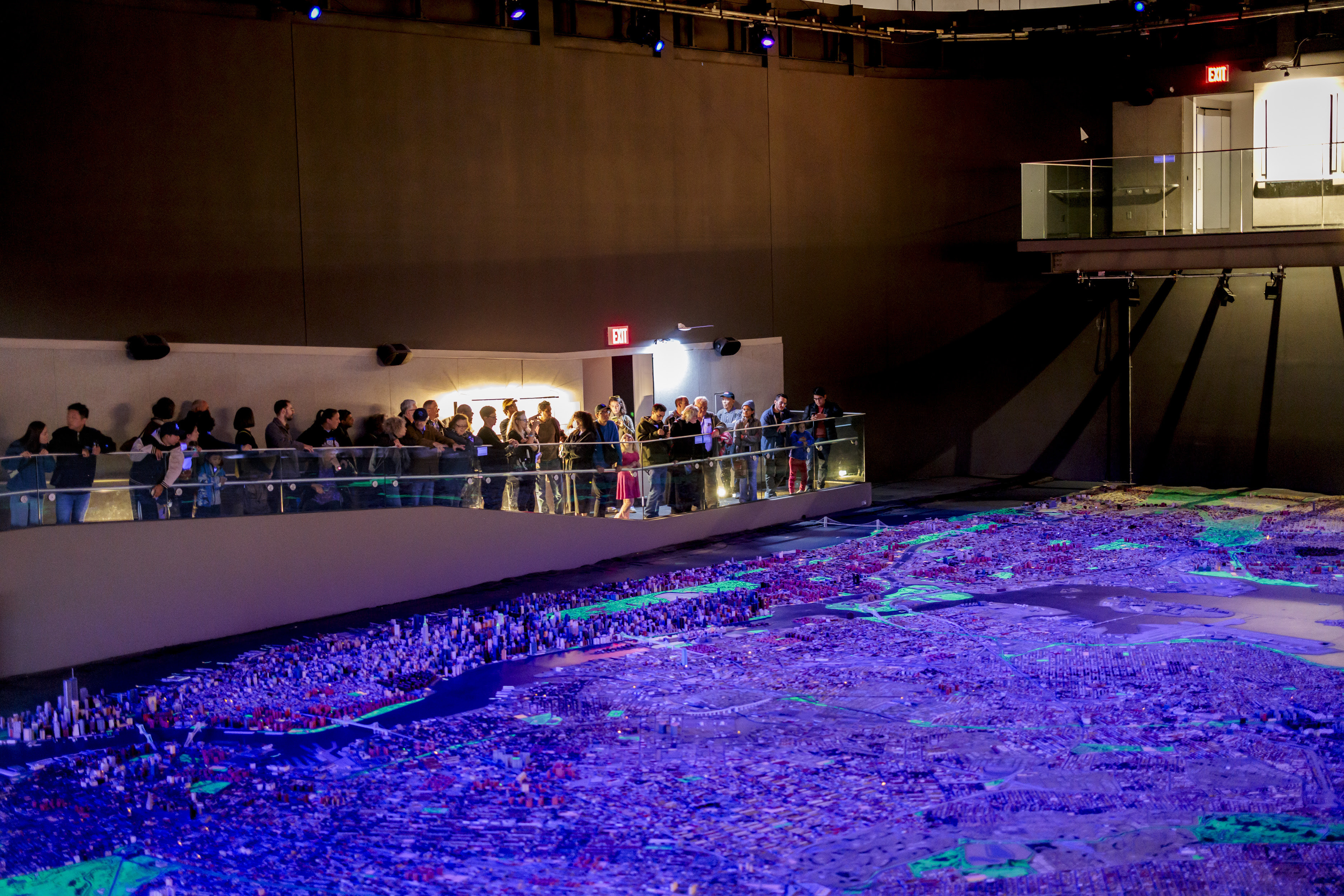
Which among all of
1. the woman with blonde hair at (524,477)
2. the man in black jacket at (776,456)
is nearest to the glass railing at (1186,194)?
the man in black jacket at (776,456)

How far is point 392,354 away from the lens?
13.9m

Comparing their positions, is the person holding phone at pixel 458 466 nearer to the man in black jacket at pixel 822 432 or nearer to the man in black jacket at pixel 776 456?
the man in black jacket at pixel 776 456

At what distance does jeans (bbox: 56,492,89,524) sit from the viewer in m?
9.86

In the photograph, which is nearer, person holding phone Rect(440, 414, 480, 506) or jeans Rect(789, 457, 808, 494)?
person holding phone Rect(440, 414, 480, 506)

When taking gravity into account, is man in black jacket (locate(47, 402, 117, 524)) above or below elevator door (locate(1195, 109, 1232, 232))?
below

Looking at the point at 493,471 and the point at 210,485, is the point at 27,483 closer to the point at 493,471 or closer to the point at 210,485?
the point at 210,485

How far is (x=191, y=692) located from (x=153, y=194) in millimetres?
5726

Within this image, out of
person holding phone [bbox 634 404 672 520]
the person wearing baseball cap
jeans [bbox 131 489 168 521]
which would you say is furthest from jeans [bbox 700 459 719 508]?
jeans [bbox 131 489 168 521]

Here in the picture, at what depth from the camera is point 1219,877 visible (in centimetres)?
579

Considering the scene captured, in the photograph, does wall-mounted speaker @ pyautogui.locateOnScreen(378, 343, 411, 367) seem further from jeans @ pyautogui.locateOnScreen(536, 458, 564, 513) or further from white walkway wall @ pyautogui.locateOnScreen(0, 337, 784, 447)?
jeans @ pyautogui.locateOnScreen(536, 458, 564, 513)

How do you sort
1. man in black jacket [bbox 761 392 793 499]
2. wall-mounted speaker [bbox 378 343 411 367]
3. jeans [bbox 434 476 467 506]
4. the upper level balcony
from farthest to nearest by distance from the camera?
the upper level balcony, man in black jacket [bbox 761 392 793 499], wall-mounted speaker [bbox 378 343 411 367], jeans [bbox 434 476 467 506]

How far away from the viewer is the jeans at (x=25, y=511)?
9.62 metres

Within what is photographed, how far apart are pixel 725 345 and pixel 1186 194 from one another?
6588 mm

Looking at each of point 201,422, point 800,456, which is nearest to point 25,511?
point 201,422
